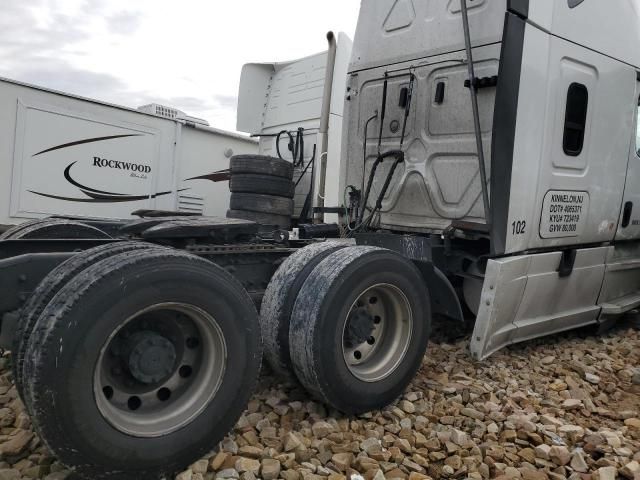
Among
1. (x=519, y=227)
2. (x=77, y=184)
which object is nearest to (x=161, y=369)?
(x=519, y=227)

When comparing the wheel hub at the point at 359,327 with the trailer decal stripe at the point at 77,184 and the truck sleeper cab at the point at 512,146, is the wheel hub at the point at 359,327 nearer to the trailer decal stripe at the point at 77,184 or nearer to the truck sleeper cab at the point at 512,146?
the truck sleeper cab at the point at 512,146

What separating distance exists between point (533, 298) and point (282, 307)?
2.22 metres

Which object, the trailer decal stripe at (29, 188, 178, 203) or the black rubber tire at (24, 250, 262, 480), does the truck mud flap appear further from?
the trailer decal stripe at (29, 188, 178, 203)

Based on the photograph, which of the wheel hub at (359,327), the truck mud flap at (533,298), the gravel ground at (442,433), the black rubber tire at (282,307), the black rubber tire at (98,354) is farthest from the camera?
the truck mud flap at (533,298)

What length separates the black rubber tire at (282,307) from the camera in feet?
10.4

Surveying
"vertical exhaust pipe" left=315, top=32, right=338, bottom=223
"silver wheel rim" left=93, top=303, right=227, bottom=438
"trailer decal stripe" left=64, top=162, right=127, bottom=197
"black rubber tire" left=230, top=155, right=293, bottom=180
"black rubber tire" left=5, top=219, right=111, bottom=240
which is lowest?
"silver wheel rim" left=93, top=303, right=227, bottom=438

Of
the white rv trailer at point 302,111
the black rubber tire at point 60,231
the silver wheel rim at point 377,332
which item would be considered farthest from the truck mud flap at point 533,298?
the black rubber tire at point 60,231

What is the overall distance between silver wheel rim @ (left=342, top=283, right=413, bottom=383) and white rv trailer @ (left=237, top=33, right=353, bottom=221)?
1.94m

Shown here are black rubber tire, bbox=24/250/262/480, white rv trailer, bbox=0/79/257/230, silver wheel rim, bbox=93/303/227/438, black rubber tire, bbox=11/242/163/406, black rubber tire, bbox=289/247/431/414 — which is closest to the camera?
black rubber tire, bbox=24/250/262/480

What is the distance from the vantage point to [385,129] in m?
4.78

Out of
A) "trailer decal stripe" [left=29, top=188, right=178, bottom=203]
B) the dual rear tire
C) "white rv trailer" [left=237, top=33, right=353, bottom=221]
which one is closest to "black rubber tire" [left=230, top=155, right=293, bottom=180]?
"white rv trailer" [left=237, top=33, right=353, bottom=221]

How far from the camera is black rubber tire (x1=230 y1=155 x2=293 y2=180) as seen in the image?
5.93m

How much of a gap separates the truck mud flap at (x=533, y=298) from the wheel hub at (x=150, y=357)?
7.71 ft

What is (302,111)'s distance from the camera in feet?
23.4
